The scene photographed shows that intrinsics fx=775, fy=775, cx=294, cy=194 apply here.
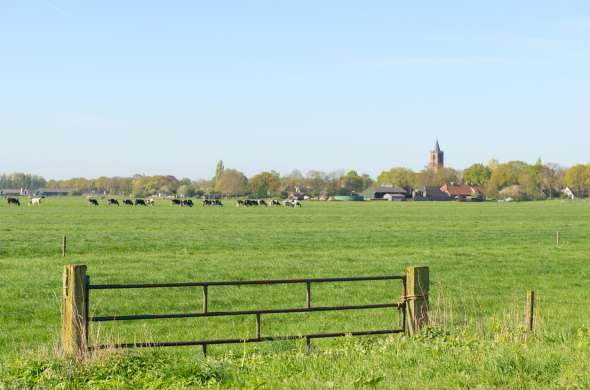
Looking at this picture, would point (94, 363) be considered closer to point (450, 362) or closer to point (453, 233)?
point (450, 362)

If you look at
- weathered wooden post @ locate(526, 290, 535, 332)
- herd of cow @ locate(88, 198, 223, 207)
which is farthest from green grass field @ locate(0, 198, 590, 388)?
herd of cow @ locate(88, 198, 223, 207)

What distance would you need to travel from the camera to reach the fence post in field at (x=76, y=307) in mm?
10820

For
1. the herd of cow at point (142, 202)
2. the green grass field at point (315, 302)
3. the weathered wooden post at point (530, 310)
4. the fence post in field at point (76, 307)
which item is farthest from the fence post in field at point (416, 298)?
the herd of cow at point (142, 202)

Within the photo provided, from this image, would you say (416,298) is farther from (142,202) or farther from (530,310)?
(142,202)

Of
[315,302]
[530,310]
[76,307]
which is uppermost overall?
[76,307]

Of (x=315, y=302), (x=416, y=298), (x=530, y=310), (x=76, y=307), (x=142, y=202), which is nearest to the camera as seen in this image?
(x=76, y=307)

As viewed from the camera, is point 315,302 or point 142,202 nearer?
point 315,302

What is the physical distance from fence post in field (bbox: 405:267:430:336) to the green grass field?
0.64 m

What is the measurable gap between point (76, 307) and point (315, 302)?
34.1 ft

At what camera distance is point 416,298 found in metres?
12.6

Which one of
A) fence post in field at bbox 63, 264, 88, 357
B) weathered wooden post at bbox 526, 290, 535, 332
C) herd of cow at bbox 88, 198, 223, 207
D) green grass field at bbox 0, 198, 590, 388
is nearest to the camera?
green grass field at bbox 0, 198, 590, 388

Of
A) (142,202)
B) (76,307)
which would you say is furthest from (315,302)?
(142,202)

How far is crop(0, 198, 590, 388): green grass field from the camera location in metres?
9.54

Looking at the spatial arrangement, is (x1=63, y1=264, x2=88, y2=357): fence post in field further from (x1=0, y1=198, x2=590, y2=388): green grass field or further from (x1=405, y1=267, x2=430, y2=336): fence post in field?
(x1=405, y1=267, x2=430, y2=336): fence post in field
